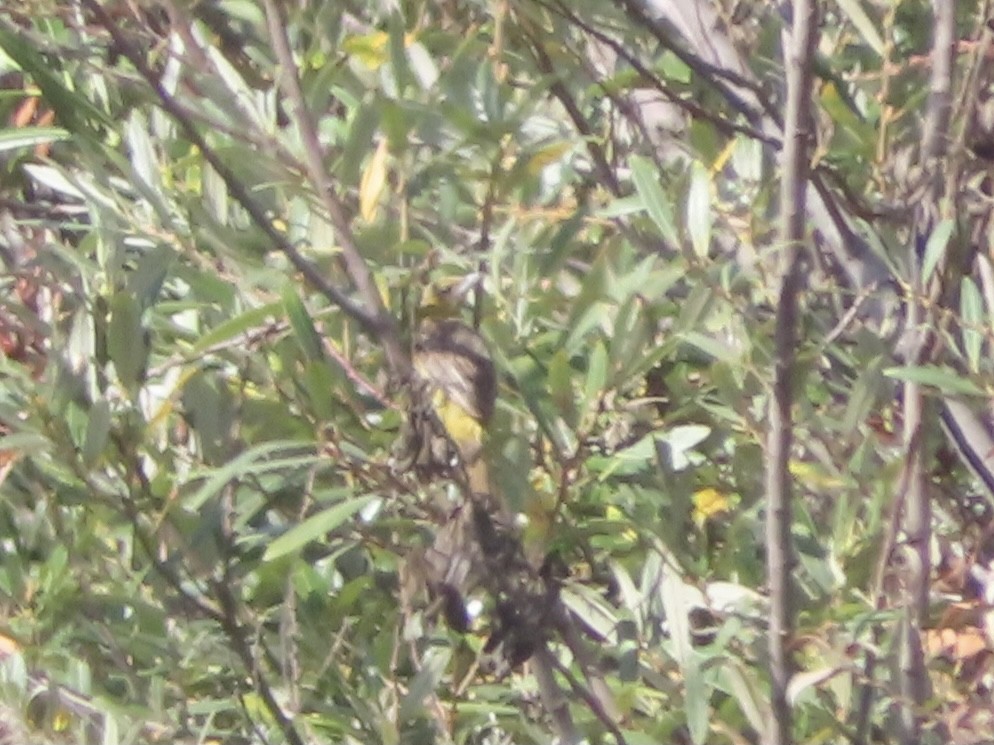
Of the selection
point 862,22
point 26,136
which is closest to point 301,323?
point 26,136

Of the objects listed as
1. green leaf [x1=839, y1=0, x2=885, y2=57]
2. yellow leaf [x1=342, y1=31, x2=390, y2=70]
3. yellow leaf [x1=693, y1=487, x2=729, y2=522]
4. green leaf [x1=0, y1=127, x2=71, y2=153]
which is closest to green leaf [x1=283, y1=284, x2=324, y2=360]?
green leaf [x1=0, y1=127, x2=71, y2=153]

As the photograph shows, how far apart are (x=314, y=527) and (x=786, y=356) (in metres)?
0.40

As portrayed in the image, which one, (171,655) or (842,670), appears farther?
(171,655)

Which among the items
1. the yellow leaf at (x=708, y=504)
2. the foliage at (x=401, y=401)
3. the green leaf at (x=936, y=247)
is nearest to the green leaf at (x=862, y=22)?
the foliage at (x=401, y=401)

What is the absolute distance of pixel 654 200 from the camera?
150cm

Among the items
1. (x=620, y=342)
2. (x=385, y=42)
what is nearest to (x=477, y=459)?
(x=620, y=342)

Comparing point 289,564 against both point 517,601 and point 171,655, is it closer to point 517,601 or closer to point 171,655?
point 171,655

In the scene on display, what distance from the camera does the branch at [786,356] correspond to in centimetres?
123

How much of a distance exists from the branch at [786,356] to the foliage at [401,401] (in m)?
0.04

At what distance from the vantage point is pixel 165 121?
1730 millimetres

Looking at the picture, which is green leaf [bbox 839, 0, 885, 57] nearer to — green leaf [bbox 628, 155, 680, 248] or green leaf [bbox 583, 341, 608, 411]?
green leaf [bbox 628, 155, 680, 248]

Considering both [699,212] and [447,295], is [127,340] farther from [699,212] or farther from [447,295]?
[699,212]

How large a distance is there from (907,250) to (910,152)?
308 mm

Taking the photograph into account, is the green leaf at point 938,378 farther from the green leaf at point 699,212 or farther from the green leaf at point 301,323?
the green leaf at point 301,323
